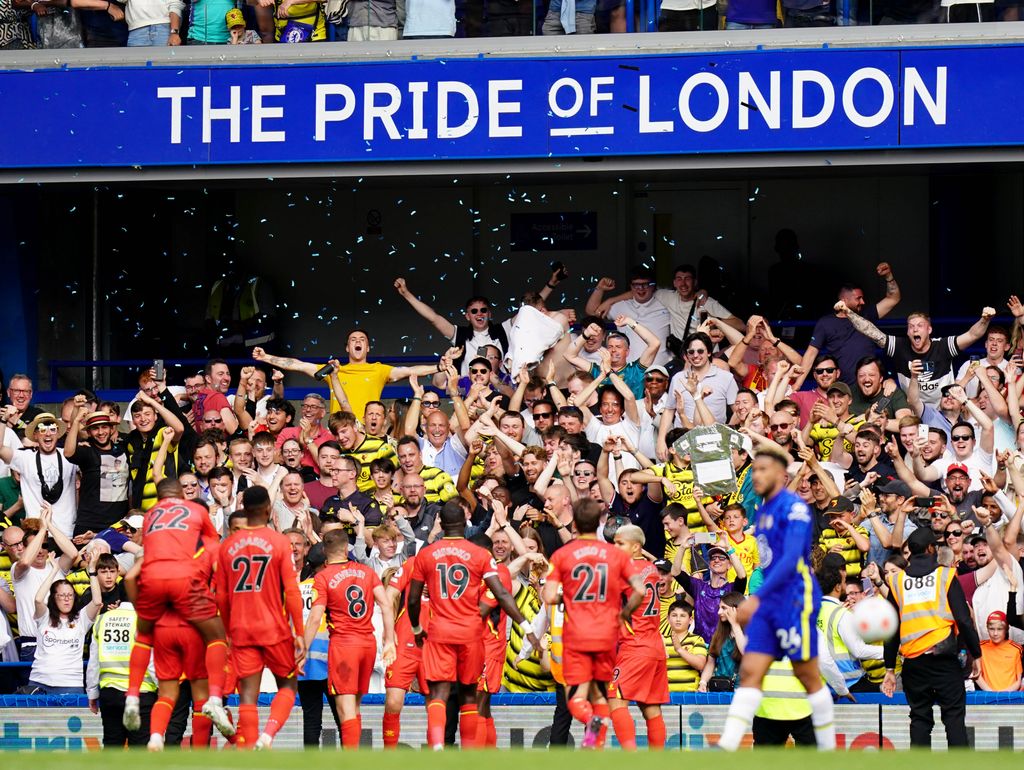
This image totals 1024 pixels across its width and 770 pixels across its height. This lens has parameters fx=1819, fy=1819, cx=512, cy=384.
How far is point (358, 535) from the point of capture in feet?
44.1

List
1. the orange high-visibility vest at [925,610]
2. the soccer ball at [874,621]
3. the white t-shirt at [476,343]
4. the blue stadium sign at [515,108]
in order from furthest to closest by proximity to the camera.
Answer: the white t-shirt at [476,343]
the blue stadium sign at [515,108]
the orange high-visibility vest at [925,610]
the soccer ball at [874,621]

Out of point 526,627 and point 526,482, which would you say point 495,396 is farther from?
point 526,627

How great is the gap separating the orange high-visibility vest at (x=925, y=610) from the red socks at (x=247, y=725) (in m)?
4.13

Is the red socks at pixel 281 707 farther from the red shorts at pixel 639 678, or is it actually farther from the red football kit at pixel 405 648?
the red shorts at pixel 639 678

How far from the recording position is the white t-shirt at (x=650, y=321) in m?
16.2

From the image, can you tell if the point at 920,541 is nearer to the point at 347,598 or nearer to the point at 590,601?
the point at 590,601

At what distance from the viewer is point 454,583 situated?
1186cm

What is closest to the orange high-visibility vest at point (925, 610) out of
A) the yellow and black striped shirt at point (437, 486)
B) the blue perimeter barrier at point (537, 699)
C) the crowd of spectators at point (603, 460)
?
the crowd of spectators at point (603, 460)

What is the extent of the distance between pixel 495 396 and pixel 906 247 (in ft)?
19.6

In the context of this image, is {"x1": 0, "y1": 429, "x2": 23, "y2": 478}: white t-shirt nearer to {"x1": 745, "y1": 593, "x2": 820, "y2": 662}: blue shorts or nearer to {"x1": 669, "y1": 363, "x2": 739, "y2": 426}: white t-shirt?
{"x1": 669, "y1": 363, "x2": 739, "y2": 426}: white t-shirt

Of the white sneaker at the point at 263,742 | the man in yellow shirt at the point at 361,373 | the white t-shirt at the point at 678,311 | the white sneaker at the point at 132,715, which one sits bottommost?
the white sneaker at the point at 263,742

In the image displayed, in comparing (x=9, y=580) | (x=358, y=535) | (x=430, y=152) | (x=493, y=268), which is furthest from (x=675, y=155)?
(x=9, y=580)

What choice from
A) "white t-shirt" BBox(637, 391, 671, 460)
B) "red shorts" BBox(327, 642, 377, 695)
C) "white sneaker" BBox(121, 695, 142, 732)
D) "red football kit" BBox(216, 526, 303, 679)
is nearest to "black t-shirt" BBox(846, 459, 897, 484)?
"white t-shirt" BBox(637, 391, 671, 460)

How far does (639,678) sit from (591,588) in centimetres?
86
